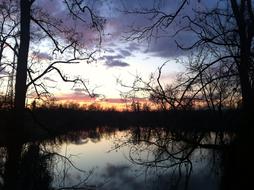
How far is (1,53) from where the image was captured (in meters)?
18.8

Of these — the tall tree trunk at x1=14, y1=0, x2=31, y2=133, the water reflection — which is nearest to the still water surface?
the water reflection

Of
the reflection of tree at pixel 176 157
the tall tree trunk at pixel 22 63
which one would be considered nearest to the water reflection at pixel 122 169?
Answer: the reflection of tree at pixel 176 157

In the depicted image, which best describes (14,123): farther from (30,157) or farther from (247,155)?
(247,155)

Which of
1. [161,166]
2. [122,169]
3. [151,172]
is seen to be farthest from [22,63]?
[122,169]

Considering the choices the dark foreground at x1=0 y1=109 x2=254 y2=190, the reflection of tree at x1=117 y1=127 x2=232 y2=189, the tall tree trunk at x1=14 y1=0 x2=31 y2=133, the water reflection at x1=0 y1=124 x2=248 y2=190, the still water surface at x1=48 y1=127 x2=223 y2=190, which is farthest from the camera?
the still water surface at x1=48 y1=127 x2=223 y2=190

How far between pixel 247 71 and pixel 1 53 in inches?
515

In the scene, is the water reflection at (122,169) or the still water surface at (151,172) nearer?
the water reflection at (122,169)

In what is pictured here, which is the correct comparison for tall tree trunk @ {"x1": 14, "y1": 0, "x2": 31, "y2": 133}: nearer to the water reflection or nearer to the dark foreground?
the dark foreground

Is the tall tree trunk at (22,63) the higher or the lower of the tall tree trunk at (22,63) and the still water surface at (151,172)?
the higher

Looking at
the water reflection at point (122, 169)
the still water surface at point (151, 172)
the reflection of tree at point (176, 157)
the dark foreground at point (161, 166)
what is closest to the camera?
the dark foreground at point (161, 166)

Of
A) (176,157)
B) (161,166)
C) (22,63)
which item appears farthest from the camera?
(176,157)

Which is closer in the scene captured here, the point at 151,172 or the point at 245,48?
the point at 245,48

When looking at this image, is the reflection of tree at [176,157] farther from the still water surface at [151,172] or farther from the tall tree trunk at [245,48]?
the tall tree trunk at [245,48]

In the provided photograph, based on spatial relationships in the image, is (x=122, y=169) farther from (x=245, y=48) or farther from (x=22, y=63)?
(x=245, y=48)
